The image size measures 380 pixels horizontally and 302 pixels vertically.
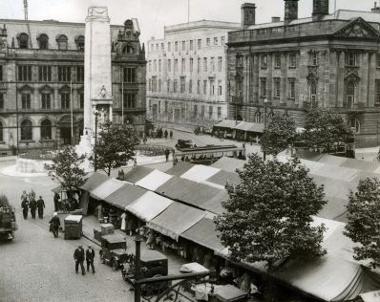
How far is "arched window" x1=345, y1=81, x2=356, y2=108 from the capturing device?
2484 inches

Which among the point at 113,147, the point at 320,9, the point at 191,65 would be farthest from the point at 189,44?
the point at 113,147

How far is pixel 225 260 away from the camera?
23875 millimetres

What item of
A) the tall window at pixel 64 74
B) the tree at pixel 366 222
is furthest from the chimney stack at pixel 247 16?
the tree at pixel 366 222

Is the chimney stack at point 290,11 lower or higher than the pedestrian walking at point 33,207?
higher

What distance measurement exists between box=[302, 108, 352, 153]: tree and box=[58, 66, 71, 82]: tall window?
106 ft

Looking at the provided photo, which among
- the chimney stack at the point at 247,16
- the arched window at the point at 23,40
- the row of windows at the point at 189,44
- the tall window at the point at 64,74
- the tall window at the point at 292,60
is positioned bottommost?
the tall window at the point at 64,74

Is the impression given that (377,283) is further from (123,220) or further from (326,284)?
(123,220)

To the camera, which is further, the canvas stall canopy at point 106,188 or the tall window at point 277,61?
the tall window at point 277,61

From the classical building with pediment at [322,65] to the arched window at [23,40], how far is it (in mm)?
27570

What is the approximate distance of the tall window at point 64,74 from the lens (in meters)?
67.3

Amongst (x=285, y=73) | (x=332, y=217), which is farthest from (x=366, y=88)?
(x=332, y=217)

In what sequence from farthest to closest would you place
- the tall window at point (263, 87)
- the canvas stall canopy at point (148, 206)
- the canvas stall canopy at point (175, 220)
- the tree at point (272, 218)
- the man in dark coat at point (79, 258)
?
the tall window at point (263, 87) → the canvas stall canopy at point (148, 206) → the canvas stall canopy at point (175, 220) → the man in dark coat at point (79, 258) → the tree at point (272, 218)

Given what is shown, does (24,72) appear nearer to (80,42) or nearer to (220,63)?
(80,42)

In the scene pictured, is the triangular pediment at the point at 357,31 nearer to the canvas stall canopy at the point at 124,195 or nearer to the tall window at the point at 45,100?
the tall window at the point at 45,100
